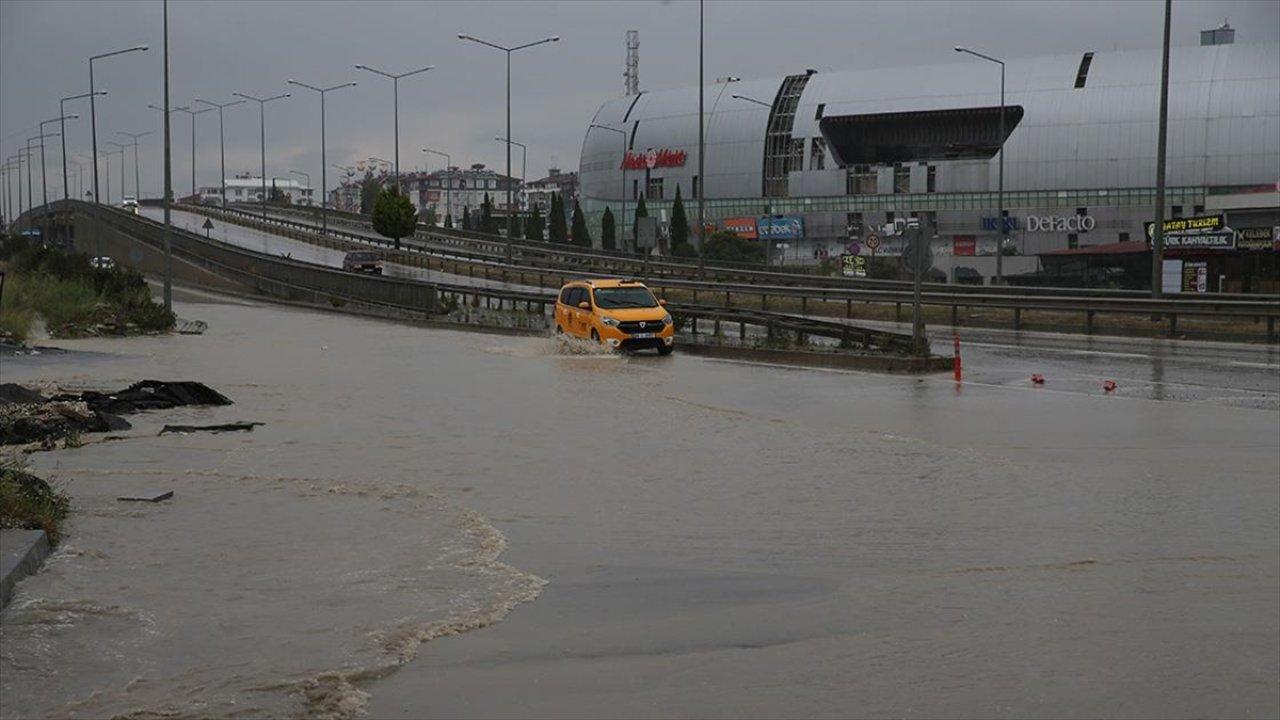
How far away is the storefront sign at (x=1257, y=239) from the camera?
5331 cm

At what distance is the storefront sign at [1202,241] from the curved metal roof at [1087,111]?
176 feet

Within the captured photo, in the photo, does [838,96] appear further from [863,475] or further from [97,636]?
[97,636]

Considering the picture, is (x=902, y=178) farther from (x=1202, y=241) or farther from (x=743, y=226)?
(x=1202, y=241)

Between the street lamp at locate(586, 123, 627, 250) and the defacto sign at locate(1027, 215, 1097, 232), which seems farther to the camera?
the street lamp at locate(586, 123, 627, 250)

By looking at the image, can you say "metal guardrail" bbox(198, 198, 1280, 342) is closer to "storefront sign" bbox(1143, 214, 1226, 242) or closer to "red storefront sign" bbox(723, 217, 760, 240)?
"storefront sign" bbox(1143, 214, 1226, 242)

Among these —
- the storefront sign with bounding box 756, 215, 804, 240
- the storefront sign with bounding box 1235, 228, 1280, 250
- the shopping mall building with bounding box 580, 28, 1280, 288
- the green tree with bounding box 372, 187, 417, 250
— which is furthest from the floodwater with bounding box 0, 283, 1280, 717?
the storefront sign with bounding box 756, 215, 804, 240

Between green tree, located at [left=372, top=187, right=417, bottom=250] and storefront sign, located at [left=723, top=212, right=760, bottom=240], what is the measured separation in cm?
2961

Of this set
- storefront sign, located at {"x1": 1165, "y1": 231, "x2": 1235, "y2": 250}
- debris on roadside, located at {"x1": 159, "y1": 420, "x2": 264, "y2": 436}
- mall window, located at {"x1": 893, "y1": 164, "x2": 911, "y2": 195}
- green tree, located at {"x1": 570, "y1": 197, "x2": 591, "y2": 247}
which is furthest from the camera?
green tree, located at {"x1": 570, "y1": 197, "x2": 591, "y2": 247}

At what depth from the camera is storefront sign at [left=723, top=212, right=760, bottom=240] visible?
12938 cm

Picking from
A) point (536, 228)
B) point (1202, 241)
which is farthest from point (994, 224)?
point (1202, 241)

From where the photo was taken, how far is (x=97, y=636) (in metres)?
9.55

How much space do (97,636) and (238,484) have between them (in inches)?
259

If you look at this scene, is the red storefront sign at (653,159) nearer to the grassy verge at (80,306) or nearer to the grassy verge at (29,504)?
the grassy verge at (80,306)

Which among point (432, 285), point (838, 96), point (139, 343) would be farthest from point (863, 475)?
point (838, 96)
